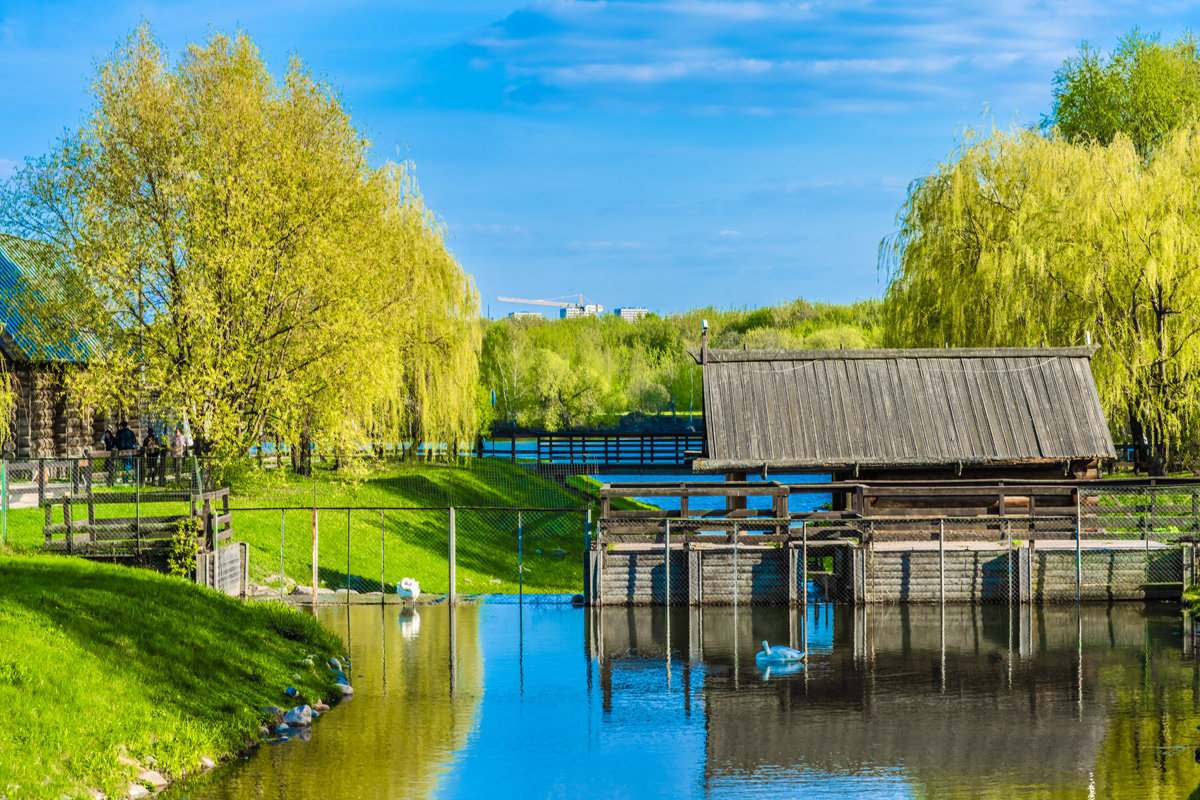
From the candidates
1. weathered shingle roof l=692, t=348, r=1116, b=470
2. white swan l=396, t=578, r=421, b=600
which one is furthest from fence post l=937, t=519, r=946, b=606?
white swan l=396, t=578, r=421, b=600

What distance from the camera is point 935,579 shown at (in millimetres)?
24453

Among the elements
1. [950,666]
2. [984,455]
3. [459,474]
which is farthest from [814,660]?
[459,474]

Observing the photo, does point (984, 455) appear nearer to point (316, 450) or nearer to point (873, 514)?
point (873, 514)

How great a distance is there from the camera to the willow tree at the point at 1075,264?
36.1 meters

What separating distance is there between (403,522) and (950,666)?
885 inches

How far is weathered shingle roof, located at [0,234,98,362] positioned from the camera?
1414 inches

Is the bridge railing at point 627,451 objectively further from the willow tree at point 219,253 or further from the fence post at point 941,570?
the fence post at point 941,570

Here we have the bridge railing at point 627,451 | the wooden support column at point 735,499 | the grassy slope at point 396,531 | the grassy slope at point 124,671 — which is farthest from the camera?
the bridge railing at point 627,451

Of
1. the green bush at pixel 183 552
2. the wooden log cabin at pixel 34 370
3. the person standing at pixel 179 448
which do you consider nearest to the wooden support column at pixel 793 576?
the green bush at pixel 183 552

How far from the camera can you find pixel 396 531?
35.9 metres

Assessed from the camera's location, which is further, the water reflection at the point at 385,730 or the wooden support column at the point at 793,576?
the wooden support column at the point at 793,576

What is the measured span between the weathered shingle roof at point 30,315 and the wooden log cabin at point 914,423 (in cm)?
2003

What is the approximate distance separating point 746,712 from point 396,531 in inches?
867

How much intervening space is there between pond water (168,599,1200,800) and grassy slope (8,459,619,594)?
6.61 meters
